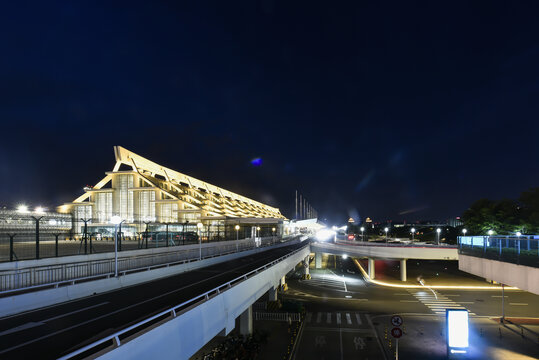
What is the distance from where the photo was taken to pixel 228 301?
15.1 metres

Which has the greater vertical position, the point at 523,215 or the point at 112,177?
the point at 112,177

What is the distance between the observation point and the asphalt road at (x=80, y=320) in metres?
9.25

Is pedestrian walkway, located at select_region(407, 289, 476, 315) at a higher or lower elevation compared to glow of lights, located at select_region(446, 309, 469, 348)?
lower

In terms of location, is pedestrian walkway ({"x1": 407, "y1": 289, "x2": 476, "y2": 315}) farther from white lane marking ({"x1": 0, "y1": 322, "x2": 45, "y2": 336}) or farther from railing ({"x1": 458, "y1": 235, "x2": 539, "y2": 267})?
white lane marking ({"x1": 0, "y1": 322, "x2": 45, "y2": 336})

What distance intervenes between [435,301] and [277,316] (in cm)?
1926

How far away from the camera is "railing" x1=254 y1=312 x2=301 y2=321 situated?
108 ft

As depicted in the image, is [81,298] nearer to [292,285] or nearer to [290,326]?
[290,326]

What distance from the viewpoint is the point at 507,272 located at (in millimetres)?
18859

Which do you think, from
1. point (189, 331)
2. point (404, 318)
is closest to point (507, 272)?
point (404, 318)

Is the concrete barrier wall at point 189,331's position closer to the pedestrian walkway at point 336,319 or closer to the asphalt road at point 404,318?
the asphalt road at point 404,318

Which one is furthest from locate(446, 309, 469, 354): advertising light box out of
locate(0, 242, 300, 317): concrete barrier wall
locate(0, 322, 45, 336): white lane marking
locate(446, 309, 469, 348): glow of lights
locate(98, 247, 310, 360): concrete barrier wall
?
locate(0, 322, 45, 336): white lane marking

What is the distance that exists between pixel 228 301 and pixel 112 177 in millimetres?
88494

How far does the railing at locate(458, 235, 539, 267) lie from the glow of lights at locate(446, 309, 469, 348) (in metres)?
3.81

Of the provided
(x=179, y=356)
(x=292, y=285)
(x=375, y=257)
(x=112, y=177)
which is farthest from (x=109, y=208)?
(x=179, y=356)
